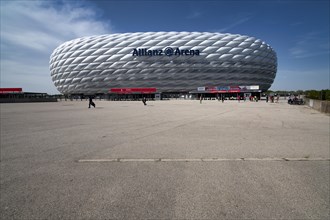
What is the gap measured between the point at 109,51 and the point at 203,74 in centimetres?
3560

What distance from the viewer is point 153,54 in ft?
220

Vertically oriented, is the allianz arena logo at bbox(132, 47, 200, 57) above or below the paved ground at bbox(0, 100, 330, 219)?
above

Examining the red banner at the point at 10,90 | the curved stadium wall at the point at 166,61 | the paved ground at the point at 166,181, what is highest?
the curved stadium wall at the point at 166,61

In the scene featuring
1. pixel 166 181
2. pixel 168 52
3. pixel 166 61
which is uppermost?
pixel 168 52

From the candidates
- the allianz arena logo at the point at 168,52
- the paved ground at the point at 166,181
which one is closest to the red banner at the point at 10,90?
the allianz arena logo at the point at 168,52

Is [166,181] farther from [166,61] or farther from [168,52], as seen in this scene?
[168,52]

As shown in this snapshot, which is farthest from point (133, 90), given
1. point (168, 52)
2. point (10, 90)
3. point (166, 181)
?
point (166, 181)

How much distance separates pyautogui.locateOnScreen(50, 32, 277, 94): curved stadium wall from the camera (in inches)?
2630

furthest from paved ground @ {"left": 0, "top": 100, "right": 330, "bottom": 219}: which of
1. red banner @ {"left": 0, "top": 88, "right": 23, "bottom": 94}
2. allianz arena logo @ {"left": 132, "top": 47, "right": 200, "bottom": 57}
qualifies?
allianz arena logo @ {"left": 132, "top": 47, "right": 200, "bottom": 57}

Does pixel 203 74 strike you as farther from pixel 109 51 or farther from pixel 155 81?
pixel 109 51

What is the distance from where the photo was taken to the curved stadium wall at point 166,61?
66812mm

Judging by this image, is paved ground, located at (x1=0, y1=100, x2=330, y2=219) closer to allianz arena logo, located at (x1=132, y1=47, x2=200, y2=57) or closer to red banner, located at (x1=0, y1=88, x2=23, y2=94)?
red banner, located at (x1=0, y1=88, x2=23, y2=94)

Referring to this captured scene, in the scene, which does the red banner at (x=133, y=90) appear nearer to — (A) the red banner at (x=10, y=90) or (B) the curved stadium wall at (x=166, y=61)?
(B) the curved stadium wall at (x=166, y=61)

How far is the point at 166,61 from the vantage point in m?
67.0
